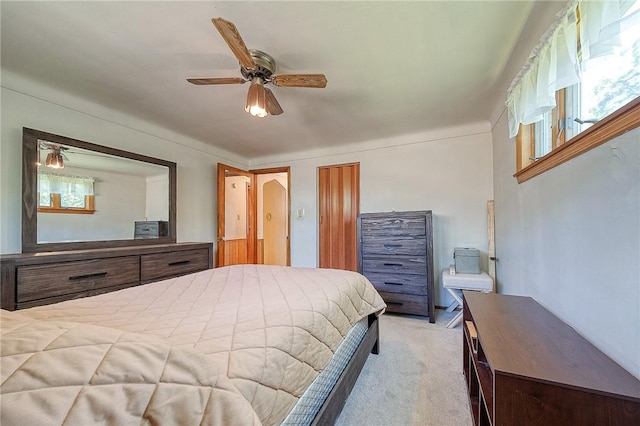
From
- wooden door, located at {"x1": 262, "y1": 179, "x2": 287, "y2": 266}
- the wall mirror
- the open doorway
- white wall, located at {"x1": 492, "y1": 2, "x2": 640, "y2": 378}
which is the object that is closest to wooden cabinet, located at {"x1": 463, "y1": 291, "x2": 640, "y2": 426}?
white wall, located at {"x1": 492, "y1": 2, "x2": 640, "y2": 378}

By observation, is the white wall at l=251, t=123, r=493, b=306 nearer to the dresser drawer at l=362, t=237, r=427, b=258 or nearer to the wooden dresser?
the dresser drawer at l=362, t=237, r=427, b=258

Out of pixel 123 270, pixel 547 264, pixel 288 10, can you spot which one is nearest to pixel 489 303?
pixel 547 264

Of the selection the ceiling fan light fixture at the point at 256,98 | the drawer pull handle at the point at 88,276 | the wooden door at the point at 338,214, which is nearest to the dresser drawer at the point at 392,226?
the wooden door at the point at 338,214

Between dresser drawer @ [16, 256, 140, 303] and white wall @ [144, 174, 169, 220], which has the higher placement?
white wall @ [144, 174, 169, 220]

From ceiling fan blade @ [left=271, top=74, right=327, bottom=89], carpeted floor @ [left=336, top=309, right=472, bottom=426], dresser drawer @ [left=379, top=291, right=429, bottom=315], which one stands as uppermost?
ceiling fan blade @ [left=271, top=74, right=327, bottom=89]

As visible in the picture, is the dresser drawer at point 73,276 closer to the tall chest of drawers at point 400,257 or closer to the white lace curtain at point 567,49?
the tall chest of drawers at point 400,257

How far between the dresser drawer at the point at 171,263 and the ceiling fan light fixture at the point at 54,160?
3.49 feet

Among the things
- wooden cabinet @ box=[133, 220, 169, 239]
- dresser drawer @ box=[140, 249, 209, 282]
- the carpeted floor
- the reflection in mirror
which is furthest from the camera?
wooden cabinet @ box=[133, 220, 169, 239]

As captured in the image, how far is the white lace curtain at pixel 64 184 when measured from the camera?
7.16 feet

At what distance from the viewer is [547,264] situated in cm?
148

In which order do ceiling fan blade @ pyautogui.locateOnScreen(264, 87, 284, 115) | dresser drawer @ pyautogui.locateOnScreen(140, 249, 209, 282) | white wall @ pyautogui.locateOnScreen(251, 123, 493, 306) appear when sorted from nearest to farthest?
ceiling fan blade @ pyautogui.locateOnScreen(264, 87, 284, 115)
dresser drawer @ pyautogui.locateOnScreen(140, 249, 209, 282)
white wall @ pyautogui.locateOnScreen(251, 123, 493, 306)

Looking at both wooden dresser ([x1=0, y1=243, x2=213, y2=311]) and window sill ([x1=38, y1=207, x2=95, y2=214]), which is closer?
wooden dresser ([x1=0, y1=243, x2=213, y2=311])

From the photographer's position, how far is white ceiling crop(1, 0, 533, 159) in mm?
1465

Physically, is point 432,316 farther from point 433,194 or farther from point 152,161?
point 152,161
